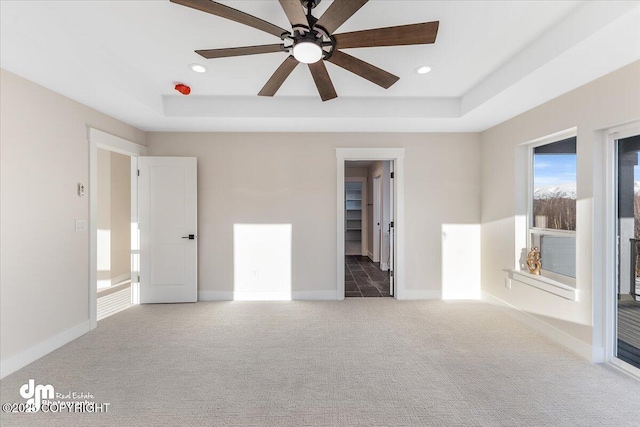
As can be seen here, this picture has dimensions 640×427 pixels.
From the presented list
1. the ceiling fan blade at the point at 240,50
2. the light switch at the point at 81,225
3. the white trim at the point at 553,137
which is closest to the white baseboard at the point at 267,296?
the light switch at the point at 81,225

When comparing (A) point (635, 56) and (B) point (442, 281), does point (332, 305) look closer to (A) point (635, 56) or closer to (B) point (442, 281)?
(B) point (442, 281)

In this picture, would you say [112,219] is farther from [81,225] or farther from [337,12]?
[337,12]

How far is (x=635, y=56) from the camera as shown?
6.93 ft

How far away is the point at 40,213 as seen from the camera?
2676mm

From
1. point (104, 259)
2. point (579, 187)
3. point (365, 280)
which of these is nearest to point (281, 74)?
point (579, 187)

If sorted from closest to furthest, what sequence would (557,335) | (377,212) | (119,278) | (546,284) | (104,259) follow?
(557,335) → (546,284) → (104,259) → (119,278) → (377,212)

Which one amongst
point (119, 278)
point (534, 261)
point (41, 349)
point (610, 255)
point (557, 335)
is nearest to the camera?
point (610, 255)

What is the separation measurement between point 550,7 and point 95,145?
Result: 4277 mm

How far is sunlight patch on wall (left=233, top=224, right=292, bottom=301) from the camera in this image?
4.28 m

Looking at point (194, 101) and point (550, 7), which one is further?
point (194, 101)

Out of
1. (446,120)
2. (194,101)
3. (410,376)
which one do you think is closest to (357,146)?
(446,120)

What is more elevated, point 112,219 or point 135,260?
point 112,219

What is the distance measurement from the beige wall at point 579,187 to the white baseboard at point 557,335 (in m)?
0.04

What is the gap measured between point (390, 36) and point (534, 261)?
122 inches
